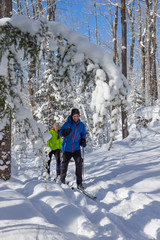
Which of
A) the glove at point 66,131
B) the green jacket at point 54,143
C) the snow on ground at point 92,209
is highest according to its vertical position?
the glove at point 66,131

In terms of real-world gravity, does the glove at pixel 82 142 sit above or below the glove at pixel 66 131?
below

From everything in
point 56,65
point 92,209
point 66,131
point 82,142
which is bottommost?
point 92,209

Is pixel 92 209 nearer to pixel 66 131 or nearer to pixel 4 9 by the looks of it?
pixel 66 131

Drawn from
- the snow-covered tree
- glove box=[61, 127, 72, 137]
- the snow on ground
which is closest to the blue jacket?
glove box=[61, 127, 72, 137]

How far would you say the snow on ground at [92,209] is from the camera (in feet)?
9.35

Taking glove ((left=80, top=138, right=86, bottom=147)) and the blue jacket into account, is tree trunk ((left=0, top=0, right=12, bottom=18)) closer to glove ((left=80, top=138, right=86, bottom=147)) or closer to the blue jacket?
the blue jacket

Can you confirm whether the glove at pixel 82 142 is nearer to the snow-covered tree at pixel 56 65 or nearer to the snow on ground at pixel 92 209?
the snow on ground at pixel 92 209

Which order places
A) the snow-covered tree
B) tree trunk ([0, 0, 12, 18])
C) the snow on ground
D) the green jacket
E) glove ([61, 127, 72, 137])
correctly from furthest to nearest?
1. the green jacket
2. tree trunk ([0, 0, 12, 18])
3. glove ([61, 127, 72, 137])
4. the snow on ground
5. the snow-covered tree

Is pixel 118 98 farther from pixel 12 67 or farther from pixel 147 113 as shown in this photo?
pixel 147 113

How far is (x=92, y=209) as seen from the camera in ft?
13.0

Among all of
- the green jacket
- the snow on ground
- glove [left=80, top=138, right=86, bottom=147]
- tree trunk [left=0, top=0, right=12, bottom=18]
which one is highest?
tree trunk [left=0, top=0, right=12, bottom=18]

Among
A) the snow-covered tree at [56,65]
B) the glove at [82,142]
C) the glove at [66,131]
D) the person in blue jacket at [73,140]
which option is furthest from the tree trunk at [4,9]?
the glove at [82,142]

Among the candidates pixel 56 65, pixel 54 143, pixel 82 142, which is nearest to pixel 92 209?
pixel 82 142

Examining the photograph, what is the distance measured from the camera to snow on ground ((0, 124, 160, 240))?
2850 millimetres
